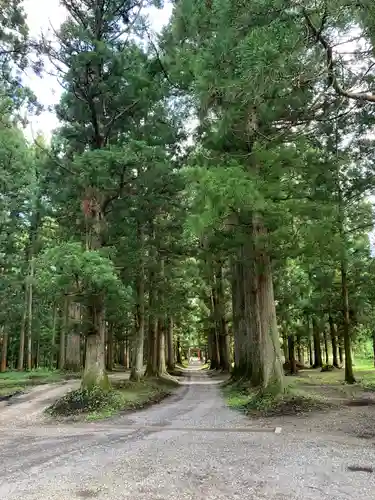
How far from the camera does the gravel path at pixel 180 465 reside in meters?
4.54

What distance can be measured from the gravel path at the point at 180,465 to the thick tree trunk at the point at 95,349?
319 centimetres

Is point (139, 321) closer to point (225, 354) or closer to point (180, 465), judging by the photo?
point (180, 465)

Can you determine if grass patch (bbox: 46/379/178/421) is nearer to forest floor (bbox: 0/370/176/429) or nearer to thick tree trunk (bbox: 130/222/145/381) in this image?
forest floor (bbox: 0/370/176/429)

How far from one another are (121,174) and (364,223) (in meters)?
10.1

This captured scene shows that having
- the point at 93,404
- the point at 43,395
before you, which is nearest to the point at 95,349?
the point at 93,404

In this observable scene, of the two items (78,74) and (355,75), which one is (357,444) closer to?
(355,75)

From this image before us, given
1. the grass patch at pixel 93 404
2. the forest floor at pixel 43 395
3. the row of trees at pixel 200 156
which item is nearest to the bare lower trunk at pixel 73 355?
the forest floor at pixel 43 395

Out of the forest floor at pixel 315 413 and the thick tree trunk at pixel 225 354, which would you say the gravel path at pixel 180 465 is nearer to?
the forest floor at pixel 315 413

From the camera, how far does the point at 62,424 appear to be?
983 centimetres

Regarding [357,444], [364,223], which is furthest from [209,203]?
[364,223]

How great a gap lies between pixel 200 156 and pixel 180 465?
7.48 meters

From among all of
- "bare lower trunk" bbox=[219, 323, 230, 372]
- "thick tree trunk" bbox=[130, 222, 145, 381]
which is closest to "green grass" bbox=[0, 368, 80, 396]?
"thick tree trunk" bbox=[130, 222, 145, 381]

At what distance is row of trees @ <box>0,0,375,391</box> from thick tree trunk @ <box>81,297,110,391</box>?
0.13 feet

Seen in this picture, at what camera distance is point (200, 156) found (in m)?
11.1
